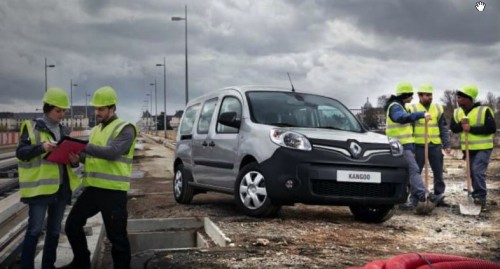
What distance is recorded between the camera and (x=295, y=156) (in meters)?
7.21

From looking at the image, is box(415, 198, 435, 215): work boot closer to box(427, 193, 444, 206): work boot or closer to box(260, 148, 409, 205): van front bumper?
box(427, 193, 444, 206): work boot

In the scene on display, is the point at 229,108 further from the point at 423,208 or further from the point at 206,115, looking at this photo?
the point at 423,208

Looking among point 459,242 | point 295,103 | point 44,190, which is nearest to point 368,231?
point 459,242

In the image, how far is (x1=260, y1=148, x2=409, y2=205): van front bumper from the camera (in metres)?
7.21

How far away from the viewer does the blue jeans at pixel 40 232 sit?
16.5ft

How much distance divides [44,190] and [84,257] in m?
0.75

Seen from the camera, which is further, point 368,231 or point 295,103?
point 295,103

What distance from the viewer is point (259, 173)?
7547mm

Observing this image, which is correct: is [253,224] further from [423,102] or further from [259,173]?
[423,102]

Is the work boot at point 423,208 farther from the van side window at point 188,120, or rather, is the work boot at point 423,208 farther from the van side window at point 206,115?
the van side window at point 188,120

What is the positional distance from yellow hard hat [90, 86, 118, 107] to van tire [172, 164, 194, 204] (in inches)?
179

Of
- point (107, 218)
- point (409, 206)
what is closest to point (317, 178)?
point (107, 218)

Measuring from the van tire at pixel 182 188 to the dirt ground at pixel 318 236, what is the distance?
0.15 metres

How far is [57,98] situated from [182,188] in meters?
4.82
